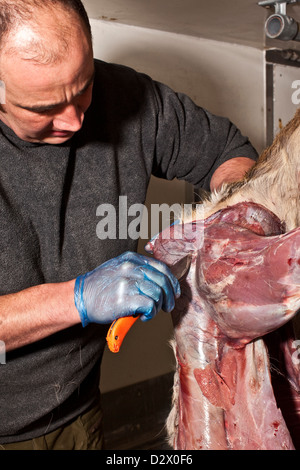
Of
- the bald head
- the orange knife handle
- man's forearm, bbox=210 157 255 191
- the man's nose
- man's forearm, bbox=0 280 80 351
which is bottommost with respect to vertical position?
man's forearm, bbox=0 280 80 351

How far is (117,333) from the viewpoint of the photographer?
1.05 metres

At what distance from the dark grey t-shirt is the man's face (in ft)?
0.60

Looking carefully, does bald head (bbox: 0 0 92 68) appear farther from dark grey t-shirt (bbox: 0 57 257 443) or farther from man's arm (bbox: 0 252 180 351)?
man's arm (bbox: 0 252 180 351)

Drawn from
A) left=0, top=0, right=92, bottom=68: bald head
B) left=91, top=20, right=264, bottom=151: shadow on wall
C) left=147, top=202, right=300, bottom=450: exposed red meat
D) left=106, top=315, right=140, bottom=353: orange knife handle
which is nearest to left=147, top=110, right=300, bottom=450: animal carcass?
left=147, top=202, right=300, bottom=450: exposed red meat

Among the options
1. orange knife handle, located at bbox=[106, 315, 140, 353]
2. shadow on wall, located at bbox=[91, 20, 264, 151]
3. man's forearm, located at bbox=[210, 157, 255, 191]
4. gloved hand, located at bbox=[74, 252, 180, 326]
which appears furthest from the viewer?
shadow on wall, located at bbox=[91, 20, 264, 151]

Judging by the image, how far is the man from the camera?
4.01 ft

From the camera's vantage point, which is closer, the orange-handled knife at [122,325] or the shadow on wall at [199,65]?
the orange-handled knife at [122,325]

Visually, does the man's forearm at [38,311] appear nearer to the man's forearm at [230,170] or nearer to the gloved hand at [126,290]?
the gloved hand at [126,290]

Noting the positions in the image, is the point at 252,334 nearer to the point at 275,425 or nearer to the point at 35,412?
the point at 275,425

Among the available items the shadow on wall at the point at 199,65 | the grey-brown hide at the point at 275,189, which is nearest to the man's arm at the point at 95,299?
the grey-brown hide at the point at 275,189

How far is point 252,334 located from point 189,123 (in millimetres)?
1000

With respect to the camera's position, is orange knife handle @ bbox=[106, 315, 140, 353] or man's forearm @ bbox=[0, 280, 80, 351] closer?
orange knife handle @ bbox=[106, 315, 140, 353]

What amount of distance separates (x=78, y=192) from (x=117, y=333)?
719 millimetres

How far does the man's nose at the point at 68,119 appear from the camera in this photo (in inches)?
53.1
